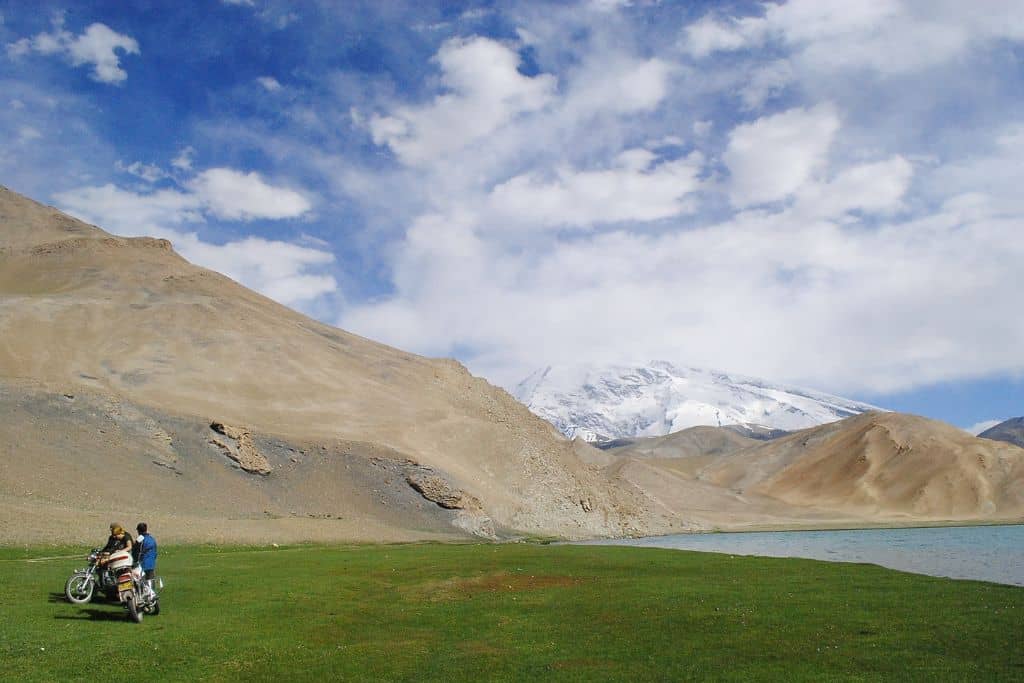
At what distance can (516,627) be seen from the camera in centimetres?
2408

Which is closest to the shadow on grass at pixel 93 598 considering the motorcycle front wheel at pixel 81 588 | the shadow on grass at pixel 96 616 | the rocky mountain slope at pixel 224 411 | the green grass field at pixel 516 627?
the green grass field at pixel 516 627

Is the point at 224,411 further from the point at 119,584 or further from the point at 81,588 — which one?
the point at 119,584

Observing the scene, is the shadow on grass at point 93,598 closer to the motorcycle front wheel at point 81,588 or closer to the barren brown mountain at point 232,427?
the motorcycle front wheel at point 81,588

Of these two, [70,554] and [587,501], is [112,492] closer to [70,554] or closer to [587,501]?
[70,554]

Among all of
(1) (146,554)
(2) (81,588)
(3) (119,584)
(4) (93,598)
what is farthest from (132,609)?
(4) (93,598)

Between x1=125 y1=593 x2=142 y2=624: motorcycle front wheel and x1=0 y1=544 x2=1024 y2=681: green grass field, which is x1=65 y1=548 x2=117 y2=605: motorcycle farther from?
x1=125 y1=593 x2=142 y2=624: motorcycle front wheel

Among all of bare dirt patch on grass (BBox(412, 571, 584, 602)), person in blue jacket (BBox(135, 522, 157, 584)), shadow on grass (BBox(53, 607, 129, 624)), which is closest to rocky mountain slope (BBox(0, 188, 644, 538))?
bare dirt patch on grass (BBox(412, 571, 584, 602))

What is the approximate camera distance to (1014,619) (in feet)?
76.7

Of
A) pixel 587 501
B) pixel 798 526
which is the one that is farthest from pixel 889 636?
pixel 798 526

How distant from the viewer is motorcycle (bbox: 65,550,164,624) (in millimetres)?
23094

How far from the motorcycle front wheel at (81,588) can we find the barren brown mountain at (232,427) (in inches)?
890

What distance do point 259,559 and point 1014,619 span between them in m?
35.2

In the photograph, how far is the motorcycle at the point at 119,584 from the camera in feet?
75.8

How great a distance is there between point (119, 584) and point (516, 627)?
11527mm
